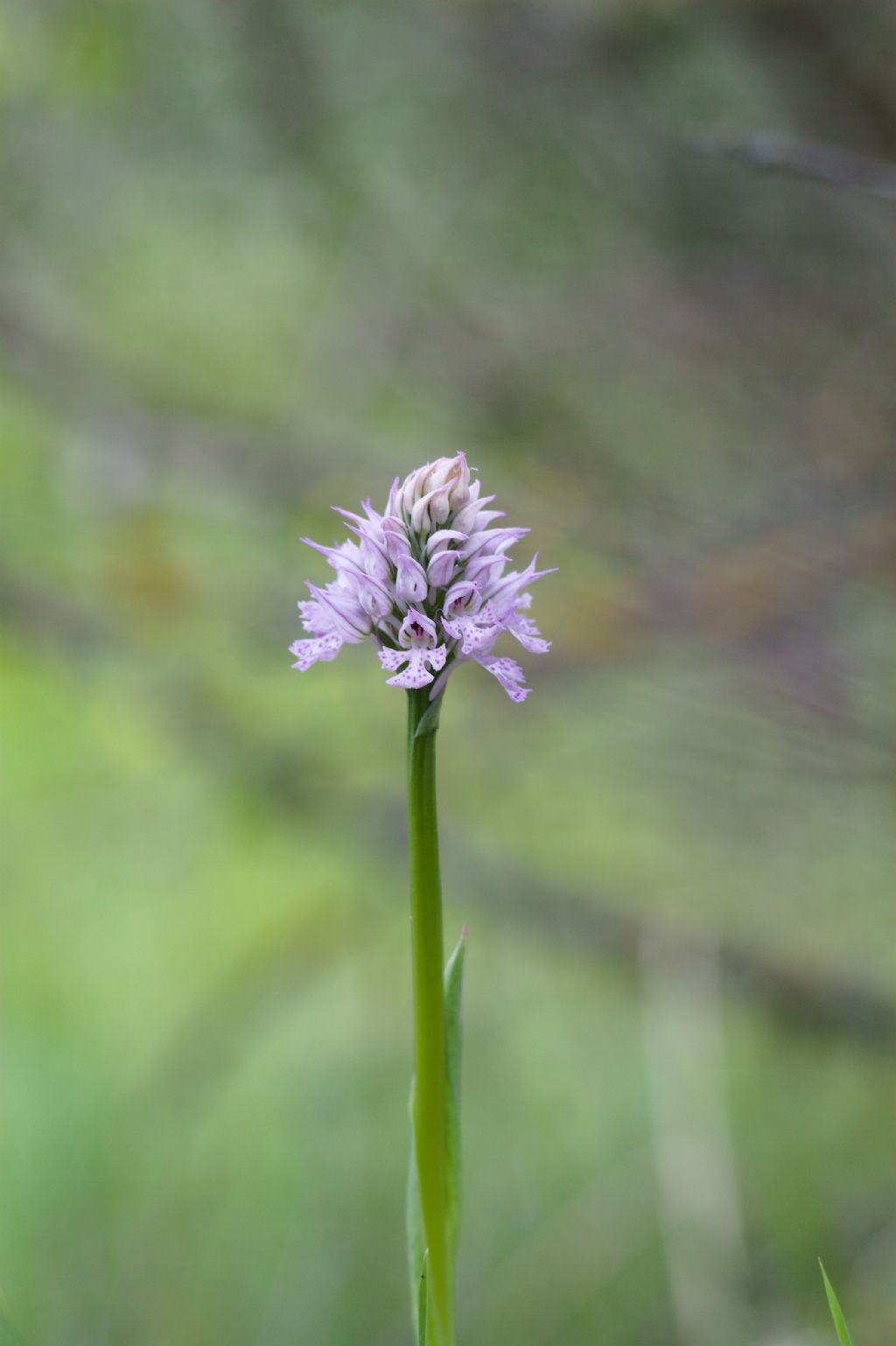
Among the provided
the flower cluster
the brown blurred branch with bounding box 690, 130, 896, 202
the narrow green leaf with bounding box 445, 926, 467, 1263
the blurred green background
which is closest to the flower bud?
the flower cluster

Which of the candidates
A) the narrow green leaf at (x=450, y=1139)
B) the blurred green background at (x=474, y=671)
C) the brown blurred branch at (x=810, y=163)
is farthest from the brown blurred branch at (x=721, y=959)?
the narrow green leaf at (x=450, y=1139)

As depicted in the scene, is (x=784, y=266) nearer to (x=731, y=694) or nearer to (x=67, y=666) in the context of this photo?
(x=731, y=694)

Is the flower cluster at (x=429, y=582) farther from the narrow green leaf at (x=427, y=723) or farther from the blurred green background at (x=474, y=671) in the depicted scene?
the blurred green background at (x=474, y=671)

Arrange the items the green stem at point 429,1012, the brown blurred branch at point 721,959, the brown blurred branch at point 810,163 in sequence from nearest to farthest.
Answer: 1. the green stem at point 429,1012
2. the brown blurred branch at point 810,163
3. the brown blurred branch at point 721,959

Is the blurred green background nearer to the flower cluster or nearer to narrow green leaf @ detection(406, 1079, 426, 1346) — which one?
narrow green leaf @ detection(406, 1079, 426, 1346)

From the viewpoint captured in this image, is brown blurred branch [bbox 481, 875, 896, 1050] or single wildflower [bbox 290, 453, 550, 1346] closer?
single wildflower [bbox 290, 453, 550, 1346]

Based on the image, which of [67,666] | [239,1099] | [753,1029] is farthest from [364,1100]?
[67,666]
